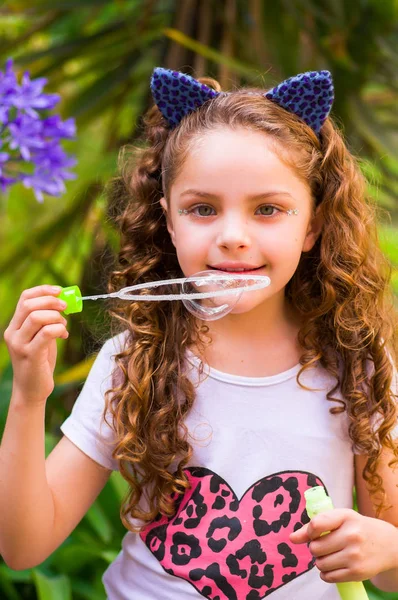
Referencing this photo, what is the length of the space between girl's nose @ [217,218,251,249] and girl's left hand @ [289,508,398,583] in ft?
1.20

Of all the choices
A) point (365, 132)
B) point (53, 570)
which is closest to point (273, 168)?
point (53, 570)

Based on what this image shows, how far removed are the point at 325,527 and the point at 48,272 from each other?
1590 mm

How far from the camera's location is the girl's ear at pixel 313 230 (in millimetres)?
1312

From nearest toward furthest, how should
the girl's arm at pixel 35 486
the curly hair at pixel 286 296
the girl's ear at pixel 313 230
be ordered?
the girl's arm at pixel 35 486 < the curly hair at pixel 286 296 < the girl's ear at pixel 313 230

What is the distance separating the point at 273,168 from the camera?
3.80 ft

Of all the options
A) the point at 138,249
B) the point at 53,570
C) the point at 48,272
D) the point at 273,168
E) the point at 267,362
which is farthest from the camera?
the point at 48,272

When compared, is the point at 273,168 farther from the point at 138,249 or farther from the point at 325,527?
the point at 325,527

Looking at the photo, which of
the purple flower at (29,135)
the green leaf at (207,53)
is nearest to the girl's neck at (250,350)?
the purple flower at (29,135)

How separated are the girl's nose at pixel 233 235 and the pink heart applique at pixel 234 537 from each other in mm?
340

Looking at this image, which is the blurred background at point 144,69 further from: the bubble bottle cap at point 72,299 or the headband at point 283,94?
the bubble bottle cap at point 72,299

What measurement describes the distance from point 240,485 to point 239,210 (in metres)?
0.40

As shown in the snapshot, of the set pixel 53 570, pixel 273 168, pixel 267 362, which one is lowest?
pixel 53 570

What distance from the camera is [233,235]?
110cm

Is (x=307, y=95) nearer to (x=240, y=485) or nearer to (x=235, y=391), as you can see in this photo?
(x=235, y=391)
